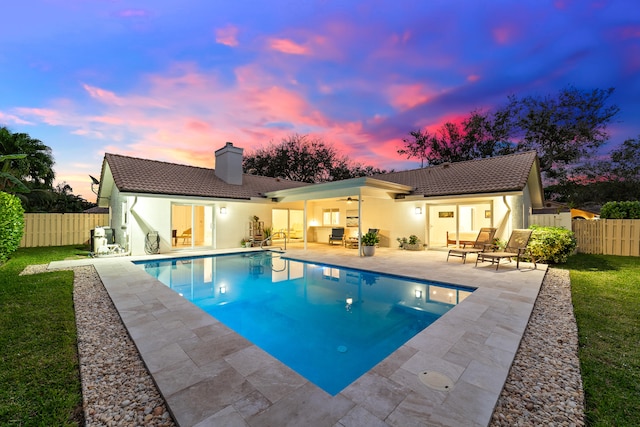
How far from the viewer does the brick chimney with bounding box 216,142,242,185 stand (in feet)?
51.8

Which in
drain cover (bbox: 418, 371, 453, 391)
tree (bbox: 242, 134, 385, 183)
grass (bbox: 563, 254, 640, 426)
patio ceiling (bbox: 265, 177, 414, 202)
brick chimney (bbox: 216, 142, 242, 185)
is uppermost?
tree (bbox: 242, 134, 385, 183)

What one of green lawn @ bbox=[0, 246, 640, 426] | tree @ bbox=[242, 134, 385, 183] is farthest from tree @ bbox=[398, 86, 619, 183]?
green lawn @ bbox=[0, 246, 640, 426]

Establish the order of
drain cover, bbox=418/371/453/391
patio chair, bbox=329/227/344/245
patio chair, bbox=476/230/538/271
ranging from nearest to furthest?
drain cover, bbox=418/371/453/391
patio chair, bbox=476/230/538/271
patio chair, bbox=329/227/344/245

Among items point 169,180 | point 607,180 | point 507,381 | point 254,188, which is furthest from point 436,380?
point 607,180

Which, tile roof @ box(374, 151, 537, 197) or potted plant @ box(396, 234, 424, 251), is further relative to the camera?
potted plant @ box(396, 234, 424, 251)

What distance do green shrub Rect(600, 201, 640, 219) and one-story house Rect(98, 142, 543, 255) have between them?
2733 mm

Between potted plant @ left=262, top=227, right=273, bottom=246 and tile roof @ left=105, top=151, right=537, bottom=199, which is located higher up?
tile roof @ left=105, top=151, right=537, bottom=199

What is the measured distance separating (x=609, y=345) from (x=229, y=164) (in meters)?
15.7

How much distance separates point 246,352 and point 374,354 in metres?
1.72

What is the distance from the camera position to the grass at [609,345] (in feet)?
8.06

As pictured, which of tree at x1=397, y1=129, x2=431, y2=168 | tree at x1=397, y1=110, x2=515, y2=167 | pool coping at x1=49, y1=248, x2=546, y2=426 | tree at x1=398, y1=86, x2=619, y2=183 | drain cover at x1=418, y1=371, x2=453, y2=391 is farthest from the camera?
tree at x1=397, y1=129, x2=431, y2=168

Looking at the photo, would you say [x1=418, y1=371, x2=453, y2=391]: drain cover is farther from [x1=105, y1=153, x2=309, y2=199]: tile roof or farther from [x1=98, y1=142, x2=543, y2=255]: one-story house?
[x1=105, y1=153, x2=309, y2=199]: tile roof

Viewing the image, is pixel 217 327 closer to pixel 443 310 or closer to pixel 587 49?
pixel 443 310

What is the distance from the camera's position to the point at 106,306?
5.18 meters
